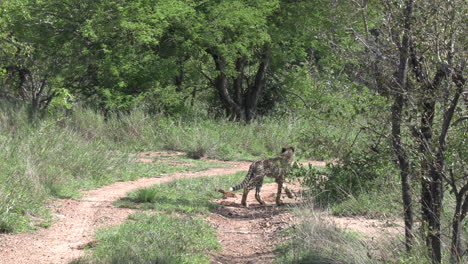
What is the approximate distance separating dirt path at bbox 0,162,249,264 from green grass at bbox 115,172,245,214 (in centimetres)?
43

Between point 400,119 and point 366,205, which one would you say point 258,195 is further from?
point 400,119

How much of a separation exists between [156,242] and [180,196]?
423 centimetres

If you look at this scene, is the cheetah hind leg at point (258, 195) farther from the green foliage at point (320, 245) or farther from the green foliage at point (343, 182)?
the green foliage at point (320, 245)

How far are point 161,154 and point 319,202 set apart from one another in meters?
8.88

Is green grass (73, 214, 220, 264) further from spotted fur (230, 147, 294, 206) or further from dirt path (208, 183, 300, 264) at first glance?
spotted fur (230, 147, 294, 206)

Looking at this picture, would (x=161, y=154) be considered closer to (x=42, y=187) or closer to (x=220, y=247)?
(x=42, y=187)

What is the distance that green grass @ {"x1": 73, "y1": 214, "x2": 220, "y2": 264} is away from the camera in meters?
7.27

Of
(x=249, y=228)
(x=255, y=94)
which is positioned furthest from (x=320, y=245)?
(x=255, y=94)

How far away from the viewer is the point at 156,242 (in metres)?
7.87

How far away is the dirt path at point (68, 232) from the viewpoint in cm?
775

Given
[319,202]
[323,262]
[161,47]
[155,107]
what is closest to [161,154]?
[155,107]

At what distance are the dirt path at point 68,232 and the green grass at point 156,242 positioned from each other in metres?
0.31

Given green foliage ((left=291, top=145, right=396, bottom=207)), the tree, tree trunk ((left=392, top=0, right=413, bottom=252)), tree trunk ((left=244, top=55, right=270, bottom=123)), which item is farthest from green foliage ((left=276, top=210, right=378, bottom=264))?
tree trunk ((left=244, top=55, right=270, bottom=123))

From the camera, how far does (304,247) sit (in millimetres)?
8008
